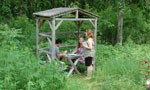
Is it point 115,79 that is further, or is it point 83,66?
point 83,66

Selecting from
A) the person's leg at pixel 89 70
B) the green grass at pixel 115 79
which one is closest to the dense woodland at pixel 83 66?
the green grass at pixel 115 79

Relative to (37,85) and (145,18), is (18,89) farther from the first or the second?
(145,18)

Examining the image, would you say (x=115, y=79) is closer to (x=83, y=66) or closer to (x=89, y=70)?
(x=89, y=70)

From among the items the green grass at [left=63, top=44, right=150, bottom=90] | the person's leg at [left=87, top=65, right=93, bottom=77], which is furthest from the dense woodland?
the person's leg at [left=87, top=65, right=93, bottom=77]

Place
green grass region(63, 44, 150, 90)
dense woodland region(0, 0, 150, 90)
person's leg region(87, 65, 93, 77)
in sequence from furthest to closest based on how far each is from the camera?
person's leg region(87, 65, 93, 77)
green grass region(63, 44, 150, 90)
dense woodland region(0, 0, 150, 90)

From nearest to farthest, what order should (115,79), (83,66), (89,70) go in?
(115,79) → (89,70) → (83,66)

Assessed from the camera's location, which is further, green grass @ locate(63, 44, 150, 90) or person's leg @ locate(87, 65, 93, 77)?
person's leg @ locate(87, 65, 93, 77)

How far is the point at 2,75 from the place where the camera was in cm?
466

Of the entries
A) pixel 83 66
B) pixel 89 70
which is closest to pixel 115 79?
pixel 89 70

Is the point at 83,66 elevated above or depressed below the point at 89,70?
below

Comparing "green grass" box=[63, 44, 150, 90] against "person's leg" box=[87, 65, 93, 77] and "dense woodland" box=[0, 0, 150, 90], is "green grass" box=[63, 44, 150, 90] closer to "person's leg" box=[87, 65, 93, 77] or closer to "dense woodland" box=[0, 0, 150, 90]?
"dense woodland" box=[0, 0, 150, 90]

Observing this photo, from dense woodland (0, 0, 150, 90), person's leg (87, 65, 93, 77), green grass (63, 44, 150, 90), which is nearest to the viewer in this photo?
dense woodland (0, 0, 150, 90)

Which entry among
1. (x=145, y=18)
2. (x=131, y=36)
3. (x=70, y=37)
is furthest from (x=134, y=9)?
(x=70, y=37)

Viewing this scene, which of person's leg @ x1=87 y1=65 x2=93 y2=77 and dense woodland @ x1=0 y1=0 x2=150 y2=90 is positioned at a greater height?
dense woodland @ x1=0 y1=0 x2=150 y2=90
